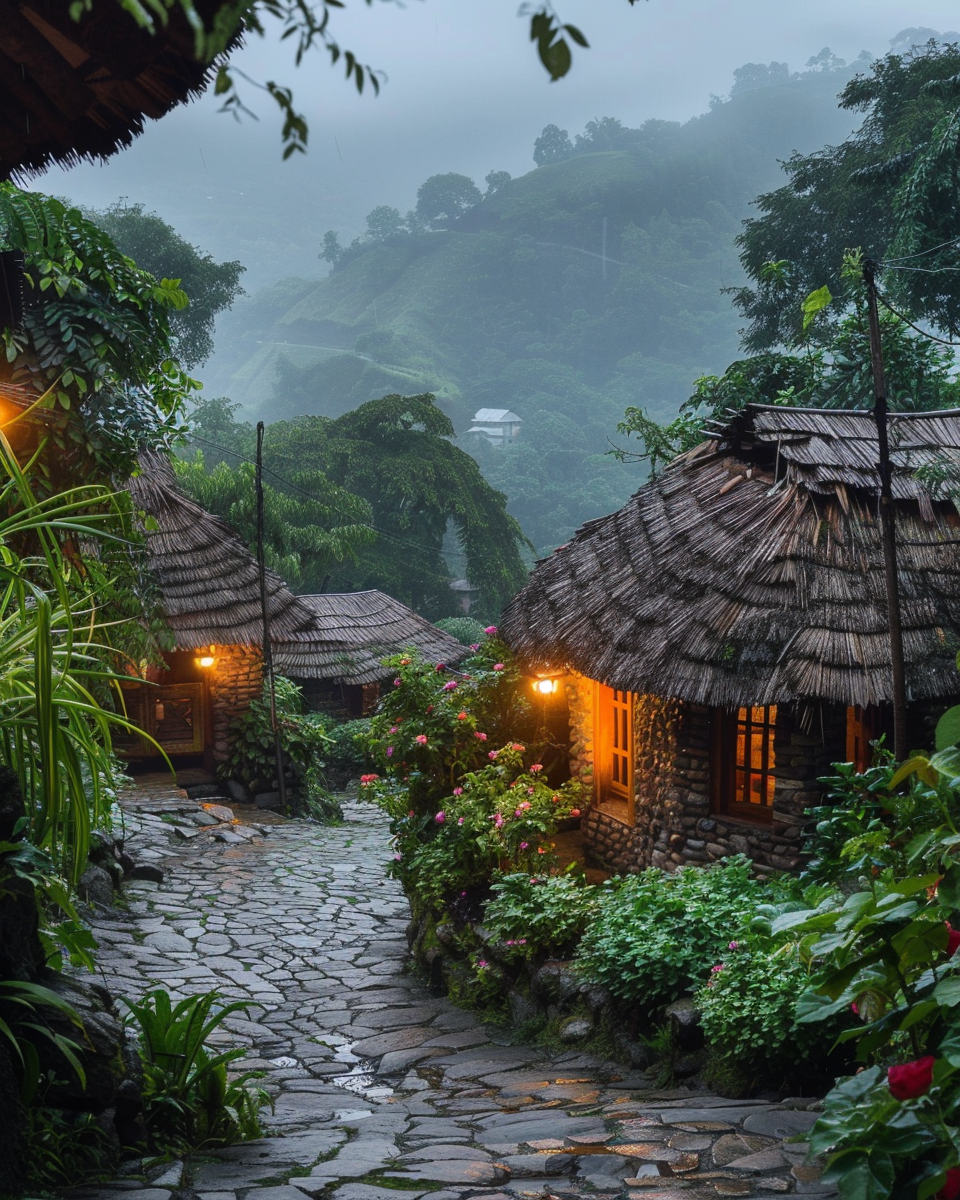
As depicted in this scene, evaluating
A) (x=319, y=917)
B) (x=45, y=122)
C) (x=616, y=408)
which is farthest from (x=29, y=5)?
(x=616, y=408)

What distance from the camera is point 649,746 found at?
947 cm

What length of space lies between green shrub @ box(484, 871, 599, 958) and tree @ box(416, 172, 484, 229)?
9916 centimetres

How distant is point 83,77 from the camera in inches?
117

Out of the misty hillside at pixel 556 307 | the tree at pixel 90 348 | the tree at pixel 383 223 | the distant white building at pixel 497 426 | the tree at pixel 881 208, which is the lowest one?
the tree at pixel 90 348

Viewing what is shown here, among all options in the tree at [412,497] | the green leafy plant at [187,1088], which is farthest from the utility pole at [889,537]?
the tree at [412,497]

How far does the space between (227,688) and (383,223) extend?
298 ft

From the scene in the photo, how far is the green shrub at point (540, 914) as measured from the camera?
24.0 ft

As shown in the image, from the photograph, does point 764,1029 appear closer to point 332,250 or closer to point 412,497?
point 412,497

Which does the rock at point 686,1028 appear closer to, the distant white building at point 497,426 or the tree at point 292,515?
the tree at point 292,515

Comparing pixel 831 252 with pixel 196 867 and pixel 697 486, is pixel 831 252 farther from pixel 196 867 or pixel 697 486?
pixel 196 867

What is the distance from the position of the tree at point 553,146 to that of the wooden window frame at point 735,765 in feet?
364

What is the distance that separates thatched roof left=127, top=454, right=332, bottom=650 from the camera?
1546 centimetres

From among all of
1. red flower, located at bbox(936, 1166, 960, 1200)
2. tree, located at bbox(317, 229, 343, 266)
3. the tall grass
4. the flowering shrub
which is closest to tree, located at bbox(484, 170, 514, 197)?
tree, located at bbox(317, 229, 343, 266)

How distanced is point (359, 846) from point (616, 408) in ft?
211
